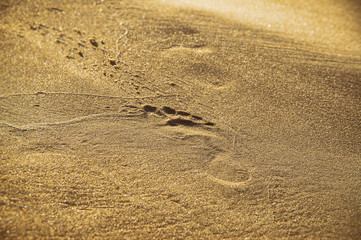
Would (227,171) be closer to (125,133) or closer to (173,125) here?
(173,125)

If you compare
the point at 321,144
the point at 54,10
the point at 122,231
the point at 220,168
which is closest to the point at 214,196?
the point at 220,168

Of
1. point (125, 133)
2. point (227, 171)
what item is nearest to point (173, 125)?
point (125, 133)

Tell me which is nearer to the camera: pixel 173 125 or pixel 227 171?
pixel 227 171

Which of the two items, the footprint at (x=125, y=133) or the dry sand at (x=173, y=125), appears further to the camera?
the footprint at (x=125, y=133)

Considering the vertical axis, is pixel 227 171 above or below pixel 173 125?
below

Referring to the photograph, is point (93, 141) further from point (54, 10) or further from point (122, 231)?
point (54, 10)

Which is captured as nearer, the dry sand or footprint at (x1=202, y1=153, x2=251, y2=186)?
the dry sand

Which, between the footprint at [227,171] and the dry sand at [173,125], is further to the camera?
the footprint at [227,171]

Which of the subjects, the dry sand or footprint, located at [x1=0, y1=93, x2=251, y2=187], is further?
footprint, located at [x1=0, y1=93, x2=251, y2=187]
